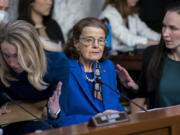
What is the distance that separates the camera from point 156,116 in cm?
125

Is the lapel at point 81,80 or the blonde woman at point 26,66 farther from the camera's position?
the lapel at point 81,80

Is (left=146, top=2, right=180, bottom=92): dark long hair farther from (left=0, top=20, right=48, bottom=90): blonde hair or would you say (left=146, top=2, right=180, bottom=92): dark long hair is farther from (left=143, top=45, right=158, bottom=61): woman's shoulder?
(left=0, top=20, right=48, bottom=90): blonde hair

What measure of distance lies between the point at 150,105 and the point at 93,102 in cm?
46

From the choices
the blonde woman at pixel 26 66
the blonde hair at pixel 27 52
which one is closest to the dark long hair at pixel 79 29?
the blonde woman at pixel 26 66

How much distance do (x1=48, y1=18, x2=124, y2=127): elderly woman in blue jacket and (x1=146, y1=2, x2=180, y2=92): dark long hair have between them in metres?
0.24

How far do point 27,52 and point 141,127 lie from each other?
89 cm

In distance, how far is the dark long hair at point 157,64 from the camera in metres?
2.19

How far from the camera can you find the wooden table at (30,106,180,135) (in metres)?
1.13

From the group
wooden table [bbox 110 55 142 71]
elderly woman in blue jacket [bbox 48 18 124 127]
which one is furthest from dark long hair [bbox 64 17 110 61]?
wooden table [bbox 110 55 142 71]

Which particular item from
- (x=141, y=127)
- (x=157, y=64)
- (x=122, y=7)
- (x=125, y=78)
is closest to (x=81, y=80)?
(x=125, y=78)

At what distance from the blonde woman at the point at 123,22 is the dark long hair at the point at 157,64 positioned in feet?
5.46

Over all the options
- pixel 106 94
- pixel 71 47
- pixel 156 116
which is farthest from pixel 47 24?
pixel 156 116

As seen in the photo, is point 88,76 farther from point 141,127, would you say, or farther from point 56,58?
point 141,127

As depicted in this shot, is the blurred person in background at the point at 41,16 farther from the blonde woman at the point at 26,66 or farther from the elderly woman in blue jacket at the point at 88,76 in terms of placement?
the blonde woman at the point at 26,66
